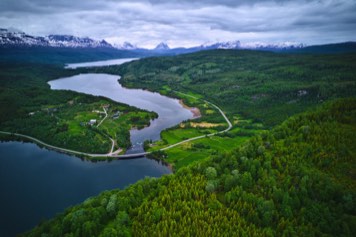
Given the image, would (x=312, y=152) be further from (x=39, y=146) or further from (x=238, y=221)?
(x=39, y=146)

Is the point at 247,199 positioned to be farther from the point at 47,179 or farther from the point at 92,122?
the point at 92,122

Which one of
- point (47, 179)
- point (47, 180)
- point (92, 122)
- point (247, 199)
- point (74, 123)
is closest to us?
point (247, 199)

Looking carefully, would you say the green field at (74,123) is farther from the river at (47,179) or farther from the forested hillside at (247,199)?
the forested hillside at (247,199)

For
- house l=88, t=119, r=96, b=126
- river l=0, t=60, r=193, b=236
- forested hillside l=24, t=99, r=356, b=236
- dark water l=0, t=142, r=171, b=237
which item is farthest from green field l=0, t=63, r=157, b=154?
forested hillside l=24, t=99, r=356, b=236

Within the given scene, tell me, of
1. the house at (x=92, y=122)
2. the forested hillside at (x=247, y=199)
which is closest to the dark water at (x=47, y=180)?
the forested hillside at (x=247, y=199)

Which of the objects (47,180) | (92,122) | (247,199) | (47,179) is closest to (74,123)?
(92,122)
